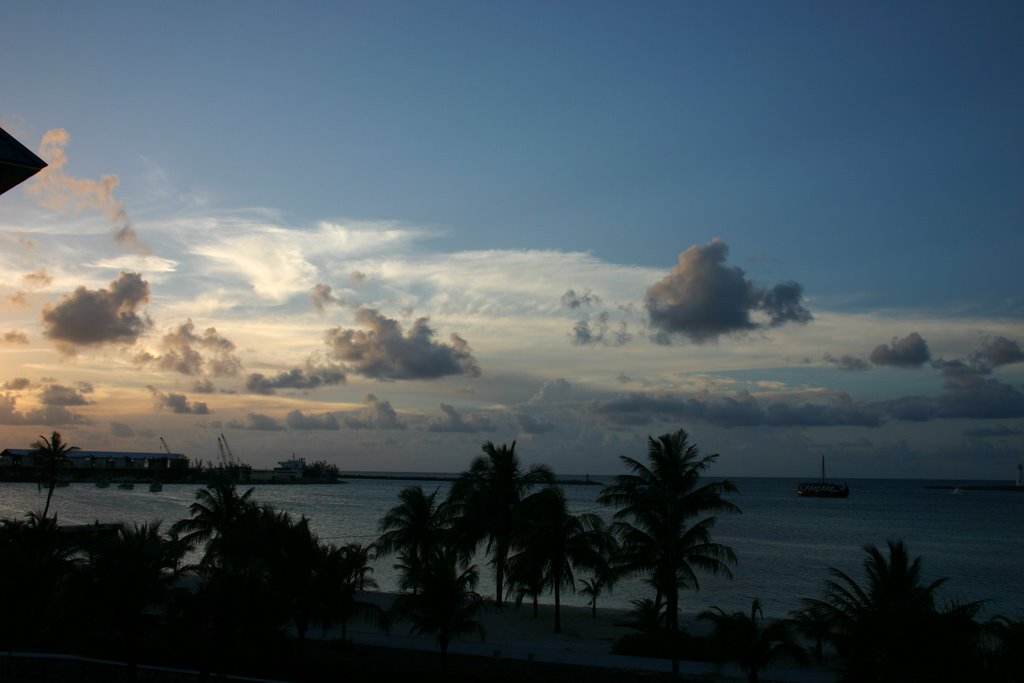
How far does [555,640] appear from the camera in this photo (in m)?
35.3

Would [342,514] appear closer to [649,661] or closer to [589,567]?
[589,567]

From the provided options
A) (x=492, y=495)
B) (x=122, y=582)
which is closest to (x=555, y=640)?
(x=492, y=495)

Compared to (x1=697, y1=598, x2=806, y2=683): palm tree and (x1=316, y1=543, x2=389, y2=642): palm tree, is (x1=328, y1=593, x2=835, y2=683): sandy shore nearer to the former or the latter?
(x1=697, y1=598, x2=806, y2=683): palm tree

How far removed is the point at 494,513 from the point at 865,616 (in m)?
24.6

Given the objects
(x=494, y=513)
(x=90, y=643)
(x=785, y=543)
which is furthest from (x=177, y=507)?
(x=90, y=643)

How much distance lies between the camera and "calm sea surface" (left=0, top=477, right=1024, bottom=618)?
199ft

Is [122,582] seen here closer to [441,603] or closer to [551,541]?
[441,603]

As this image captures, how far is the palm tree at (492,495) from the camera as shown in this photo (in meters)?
42.0

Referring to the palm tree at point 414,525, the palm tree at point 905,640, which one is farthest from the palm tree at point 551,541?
the palm tree at point 905,640

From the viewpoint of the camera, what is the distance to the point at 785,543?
9831cm

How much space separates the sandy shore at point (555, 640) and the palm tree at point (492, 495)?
11.0 feet

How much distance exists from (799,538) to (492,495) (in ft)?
250

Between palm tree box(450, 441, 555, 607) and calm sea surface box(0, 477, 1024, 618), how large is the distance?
46.6 feet

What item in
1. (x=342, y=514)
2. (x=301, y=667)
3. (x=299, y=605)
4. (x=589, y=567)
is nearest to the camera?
(x=301, y=667)
